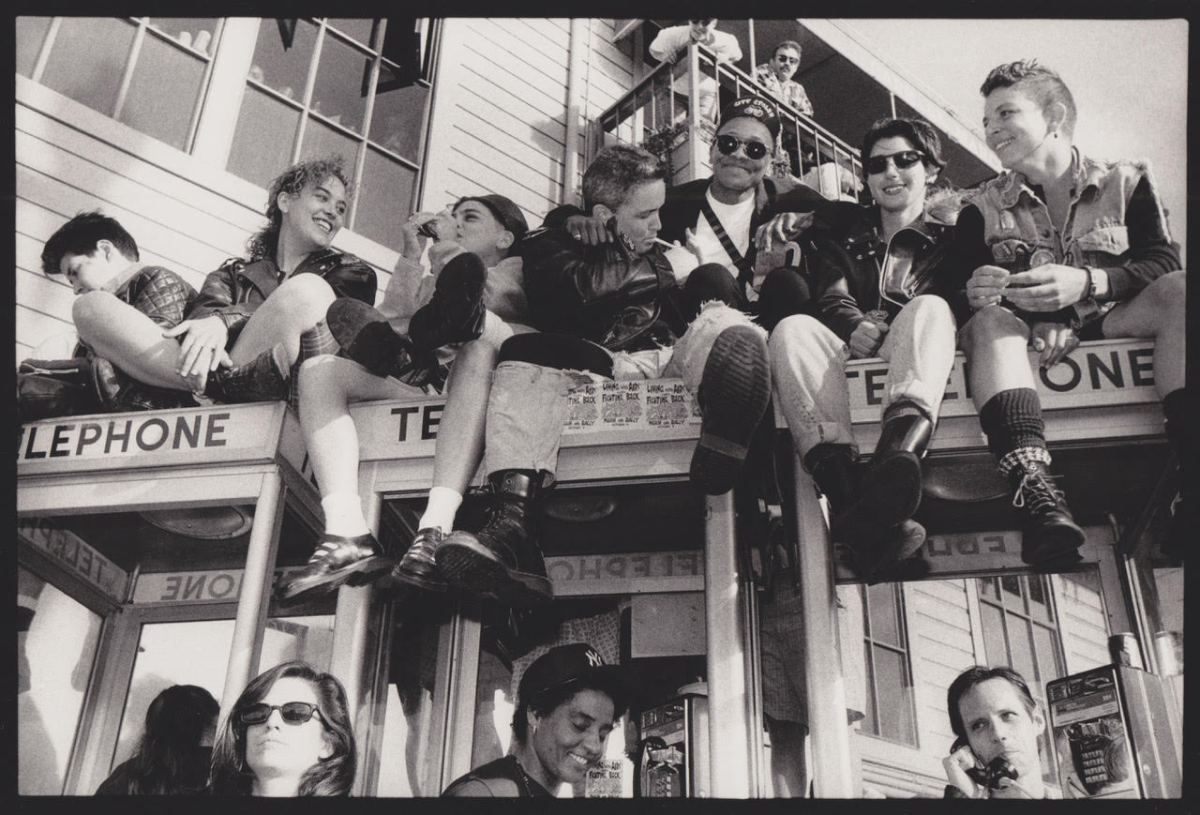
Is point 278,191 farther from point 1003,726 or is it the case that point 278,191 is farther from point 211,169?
point 1003,726

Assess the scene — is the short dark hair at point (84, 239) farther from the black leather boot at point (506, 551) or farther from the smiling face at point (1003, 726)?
the smiling face at point (1003, 726)

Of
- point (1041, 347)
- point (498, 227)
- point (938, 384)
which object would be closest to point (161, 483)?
point (498, 227)

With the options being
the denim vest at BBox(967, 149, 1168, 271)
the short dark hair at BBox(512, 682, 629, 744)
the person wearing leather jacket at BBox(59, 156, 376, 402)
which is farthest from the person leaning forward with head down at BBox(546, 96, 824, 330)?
the short dark hair at BBox(512, 682, 629, 744)

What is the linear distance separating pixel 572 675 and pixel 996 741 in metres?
0.99

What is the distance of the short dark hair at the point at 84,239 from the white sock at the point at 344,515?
1.48 m

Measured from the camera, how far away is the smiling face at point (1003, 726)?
8.44ft

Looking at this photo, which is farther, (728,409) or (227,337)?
(227,337)

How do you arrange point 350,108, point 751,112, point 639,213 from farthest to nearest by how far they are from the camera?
point 350,108
point 751,112
point 639,213

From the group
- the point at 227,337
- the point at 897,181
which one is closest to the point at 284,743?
the point at 227,337

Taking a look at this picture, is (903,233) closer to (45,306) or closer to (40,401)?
(40,401)

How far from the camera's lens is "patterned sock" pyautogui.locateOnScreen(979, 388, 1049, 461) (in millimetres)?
2438

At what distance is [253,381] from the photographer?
9.71 ft

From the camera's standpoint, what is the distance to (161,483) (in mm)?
2842

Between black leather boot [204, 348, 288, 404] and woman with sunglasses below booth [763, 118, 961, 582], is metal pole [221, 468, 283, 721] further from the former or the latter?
woman with sunglasses below booth [763, 118, 961, 582]
